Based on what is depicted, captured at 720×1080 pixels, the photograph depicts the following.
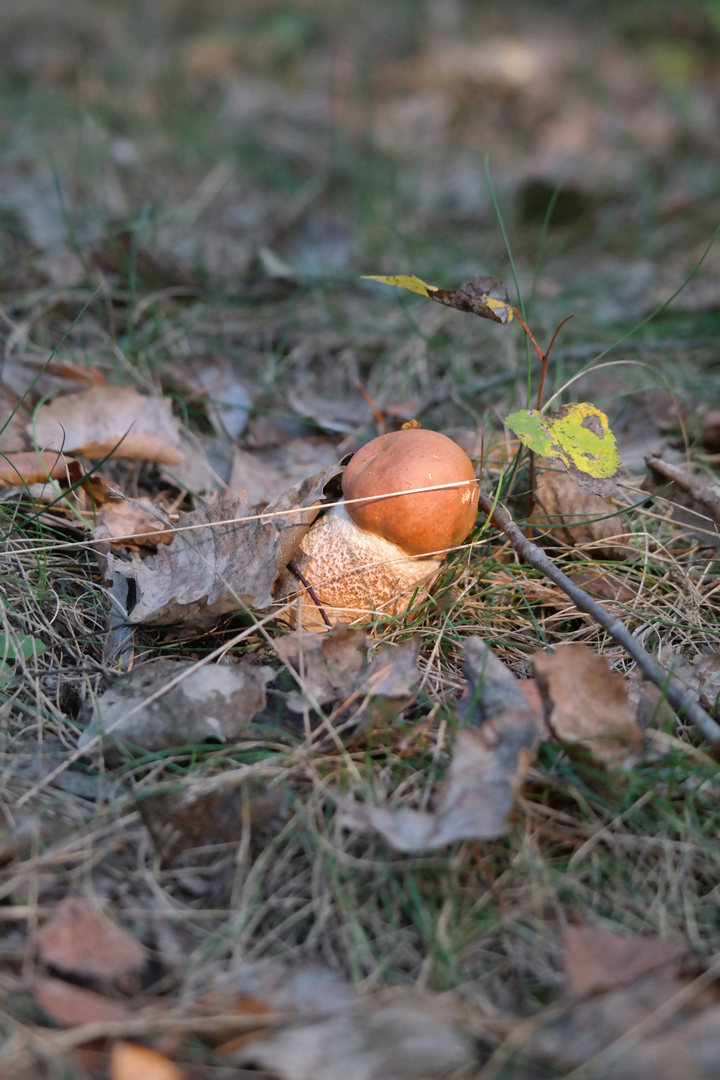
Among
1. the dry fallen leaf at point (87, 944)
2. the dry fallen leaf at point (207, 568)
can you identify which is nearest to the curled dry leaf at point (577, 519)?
the dry fallen leaf at point (207, 568)

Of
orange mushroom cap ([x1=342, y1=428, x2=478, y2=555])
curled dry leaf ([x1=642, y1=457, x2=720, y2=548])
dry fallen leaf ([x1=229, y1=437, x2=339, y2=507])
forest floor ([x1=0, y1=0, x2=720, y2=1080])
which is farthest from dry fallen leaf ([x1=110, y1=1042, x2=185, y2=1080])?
curled dry leaf ([x1=642, y1=457, x2=720, y2=548])

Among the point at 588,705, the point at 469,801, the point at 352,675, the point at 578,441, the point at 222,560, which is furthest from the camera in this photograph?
the point at 222,560

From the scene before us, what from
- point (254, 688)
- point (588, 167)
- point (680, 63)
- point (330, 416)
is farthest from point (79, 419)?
point (680, 63)

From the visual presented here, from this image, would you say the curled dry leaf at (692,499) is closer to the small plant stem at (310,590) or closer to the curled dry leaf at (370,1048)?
the small plant stem at (310,590)

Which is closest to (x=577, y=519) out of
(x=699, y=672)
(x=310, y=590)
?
(x=699, y=672)

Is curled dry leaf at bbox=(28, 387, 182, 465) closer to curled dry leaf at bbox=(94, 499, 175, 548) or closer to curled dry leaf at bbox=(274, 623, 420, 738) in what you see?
curled dry leaf at bbox=(94, 499, 175, 548)

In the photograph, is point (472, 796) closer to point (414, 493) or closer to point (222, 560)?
point (414, 493)

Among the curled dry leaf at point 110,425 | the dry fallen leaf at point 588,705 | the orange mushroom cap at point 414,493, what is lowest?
the dry fallen leaf at point 588,705

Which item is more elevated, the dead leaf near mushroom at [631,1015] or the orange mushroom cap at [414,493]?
the orange mushroom cap at [414,493]
